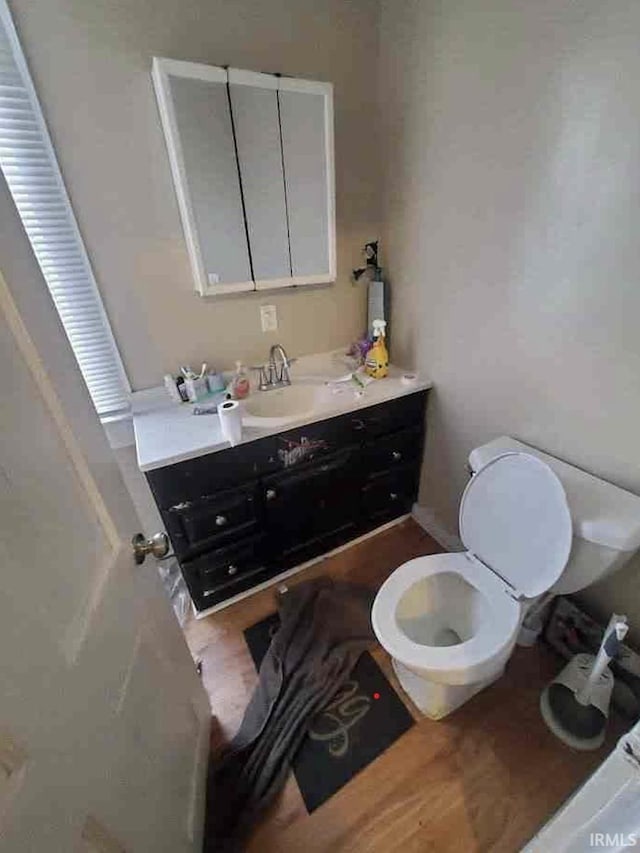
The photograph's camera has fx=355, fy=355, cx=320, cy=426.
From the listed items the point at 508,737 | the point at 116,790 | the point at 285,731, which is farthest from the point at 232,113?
the point at 508,737

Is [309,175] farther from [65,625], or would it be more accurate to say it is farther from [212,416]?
[65,625]

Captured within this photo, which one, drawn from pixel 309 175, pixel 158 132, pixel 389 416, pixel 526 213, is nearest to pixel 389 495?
pixel 389 416

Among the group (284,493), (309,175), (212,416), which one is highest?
(309,175)

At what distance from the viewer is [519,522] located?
1063mm

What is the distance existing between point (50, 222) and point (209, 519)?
1.10 meters

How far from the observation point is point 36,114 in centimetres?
103

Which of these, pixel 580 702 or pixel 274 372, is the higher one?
pixel 274 372

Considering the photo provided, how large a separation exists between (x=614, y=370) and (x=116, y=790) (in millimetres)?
1364

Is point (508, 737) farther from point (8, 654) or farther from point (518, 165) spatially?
point (518, 165)

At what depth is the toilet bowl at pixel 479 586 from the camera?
0.96 metres

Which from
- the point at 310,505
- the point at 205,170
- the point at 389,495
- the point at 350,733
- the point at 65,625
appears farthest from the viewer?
the point at 389,495

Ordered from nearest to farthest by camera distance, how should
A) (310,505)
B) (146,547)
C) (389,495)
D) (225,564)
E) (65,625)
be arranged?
(65,625) < (146,547) < (225,564) < (310,505) < (389,495)

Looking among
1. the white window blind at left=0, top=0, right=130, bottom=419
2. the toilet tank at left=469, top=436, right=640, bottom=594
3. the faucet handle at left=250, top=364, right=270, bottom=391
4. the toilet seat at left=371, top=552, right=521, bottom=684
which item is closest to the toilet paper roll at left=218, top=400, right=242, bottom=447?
the faucet handle at left=250, top=364, right=270, bottom=391

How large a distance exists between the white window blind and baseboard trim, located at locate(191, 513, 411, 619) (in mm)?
909
